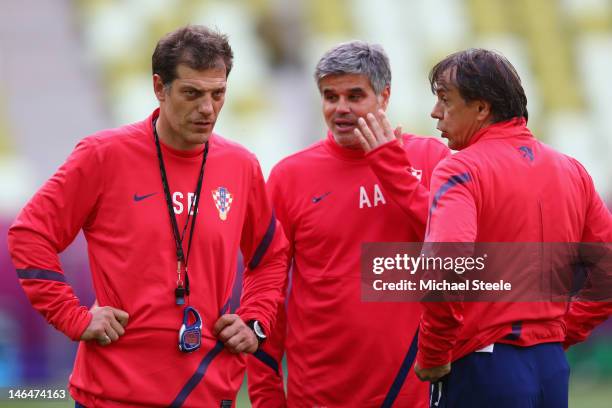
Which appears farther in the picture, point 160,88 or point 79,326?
point 160,88

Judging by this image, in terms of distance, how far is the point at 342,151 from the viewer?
480 cm

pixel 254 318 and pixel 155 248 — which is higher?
pixel 155 248

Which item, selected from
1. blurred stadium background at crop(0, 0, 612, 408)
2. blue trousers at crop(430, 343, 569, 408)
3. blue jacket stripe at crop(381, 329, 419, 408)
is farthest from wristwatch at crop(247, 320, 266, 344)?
blurred stadium background at crop(0, 0, 612, 408)

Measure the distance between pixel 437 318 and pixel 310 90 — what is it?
13.0 meters

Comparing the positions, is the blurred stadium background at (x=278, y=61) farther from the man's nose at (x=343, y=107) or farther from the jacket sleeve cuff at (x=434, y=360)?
the jacket sleeve cuff at (x=434, y=360)

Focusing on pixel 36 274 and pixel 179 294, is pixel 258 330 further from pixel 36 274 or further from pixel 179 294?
pixel 36 274

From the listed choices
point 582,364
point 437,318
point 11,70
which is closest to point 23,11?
point 11,70

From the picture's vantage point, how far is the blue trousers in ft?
12.9

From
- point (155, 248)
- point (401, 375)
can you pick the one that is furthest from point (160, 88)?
point (401, 375)

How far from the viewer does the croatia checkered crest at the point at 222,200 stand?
4.31 metres

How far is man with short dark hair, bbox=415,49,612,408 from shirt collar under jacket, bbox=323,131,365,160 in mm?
633

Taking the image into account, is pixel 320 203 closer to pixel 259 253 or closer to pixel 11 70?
pixel 259 253

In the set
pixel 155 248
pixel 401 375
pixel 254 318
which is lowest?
pixel 401 375

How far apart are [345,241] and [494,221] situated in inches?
34.5
